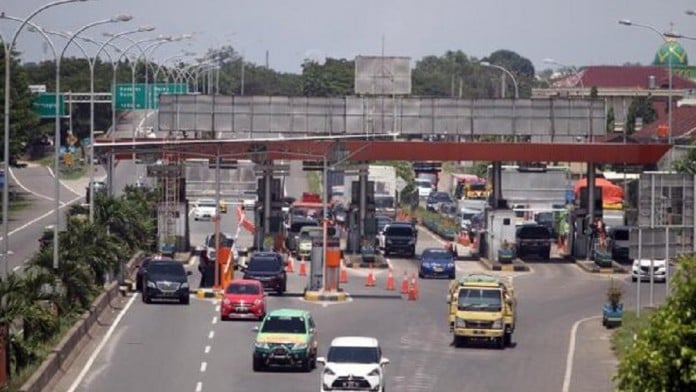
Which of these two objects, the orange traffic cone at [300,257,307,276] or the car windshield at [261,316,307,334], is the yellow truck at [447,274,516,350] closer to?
the car windshield at [261,316,307,334]

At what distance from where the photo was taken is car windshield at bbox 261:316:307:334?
44.0 m

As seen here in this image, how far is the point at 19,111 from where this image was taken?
375 ft

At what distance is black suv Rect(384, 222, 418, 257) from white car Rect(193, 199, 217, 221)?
24.5 metres

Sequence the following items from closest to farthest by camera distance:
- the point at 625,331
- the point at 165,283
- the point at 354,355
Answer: the point at 354,355, the point at 625,331, the point at 165,283

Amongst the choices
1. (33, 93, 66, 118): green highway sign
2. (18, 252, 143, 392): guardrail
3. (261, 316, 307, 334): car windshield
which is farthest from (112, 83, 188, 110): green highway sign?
(261, 316, 307, 334): car windshield

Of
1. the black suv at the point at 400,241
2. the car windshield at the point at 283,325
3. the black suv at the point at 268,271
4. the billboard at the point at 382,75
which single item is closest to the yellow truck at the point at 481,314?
the car windshield at the point at 283,325

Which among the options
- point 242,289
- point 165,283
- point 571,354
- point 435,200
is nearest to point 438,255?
point 165,283

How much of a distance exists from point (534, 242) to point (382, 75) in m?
15.2

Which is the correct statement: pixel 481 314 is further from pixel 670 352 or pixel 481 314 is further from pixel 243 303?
pixel 670 352

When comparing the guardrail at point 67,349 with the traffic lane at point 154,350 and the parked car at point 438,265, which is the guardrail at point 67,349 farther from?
the parked car at point 438,265

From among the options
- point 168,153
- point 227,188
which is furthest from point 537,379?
point 227,188

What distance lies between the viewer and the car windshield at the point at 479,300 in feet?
162

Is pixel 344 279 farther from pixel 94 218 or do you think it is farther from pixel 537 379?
pixel 537 379

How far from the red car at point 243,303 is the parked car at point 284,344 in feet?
31.6
